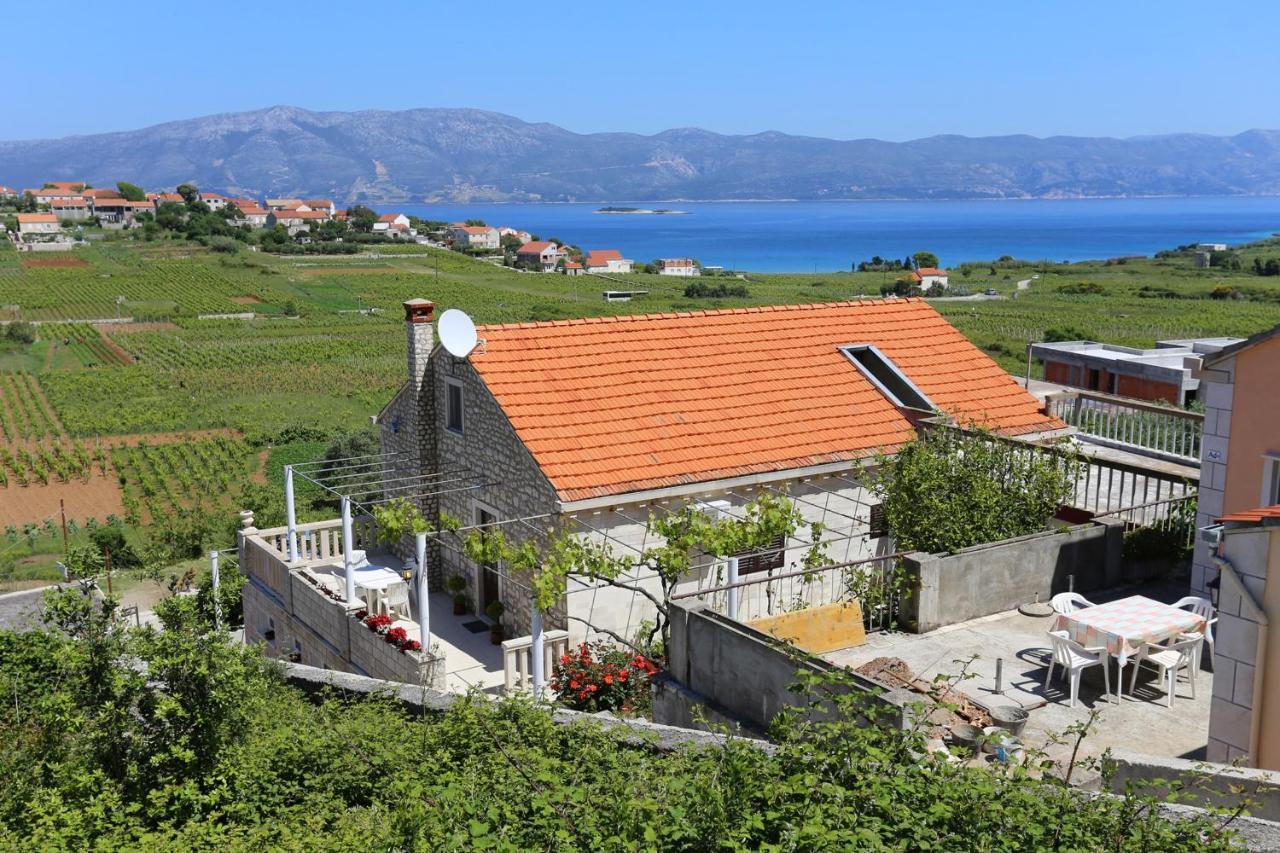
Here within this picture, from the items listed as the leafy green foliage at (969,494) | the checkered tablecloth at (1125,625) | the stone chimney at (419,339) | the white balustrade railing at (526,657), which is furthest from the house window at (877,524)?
the stone chimney at (419,339)

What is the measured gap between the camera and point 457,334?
16.2 metres

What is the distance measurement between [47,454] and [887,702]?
158 ft

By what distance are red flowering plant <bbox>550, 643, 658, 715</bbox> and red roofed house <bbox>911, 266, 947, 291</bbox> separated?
12912 centimetres

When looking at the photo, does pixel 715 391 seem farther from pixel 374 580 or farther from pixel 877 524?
pixel 374 580

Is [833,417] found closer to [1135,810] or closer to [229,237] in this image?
[1135,810]

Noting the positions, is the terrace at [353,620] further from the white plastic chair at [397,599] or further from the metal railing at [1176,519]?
the metal railing at [1176,519]

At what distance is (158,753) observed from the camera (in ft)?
31.3

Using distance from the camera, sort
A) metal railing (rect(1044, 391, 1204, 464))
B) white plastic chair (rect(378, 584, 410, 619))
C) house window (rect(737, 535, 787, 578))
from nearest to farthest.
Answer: house window (rect(737, 535, 787, 578)), metal railing (rect(1044, 391, 1204, 464)), white plastic chair (rect(378, 584, 410, 619))

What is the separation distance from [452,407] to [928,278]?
133512 mm

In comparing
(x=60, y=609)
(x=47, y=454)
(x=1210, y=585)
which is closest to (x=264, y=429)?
(x=47, y=454)

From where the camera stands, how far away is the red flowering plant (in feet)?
39.3

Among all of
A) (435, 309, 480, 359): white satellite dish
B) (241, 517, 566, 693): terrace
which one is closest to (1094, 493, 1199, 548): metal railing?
(241, 517, 566, 693): terrace

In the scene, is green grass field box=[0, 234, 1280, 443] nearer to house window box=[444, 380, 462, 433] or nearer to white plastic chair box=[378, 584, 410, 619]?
house window box=[444, 380, 462, 433]

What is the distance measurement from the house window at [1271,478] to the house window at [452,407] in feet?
36.1
